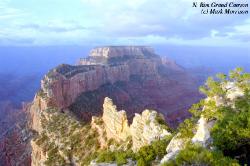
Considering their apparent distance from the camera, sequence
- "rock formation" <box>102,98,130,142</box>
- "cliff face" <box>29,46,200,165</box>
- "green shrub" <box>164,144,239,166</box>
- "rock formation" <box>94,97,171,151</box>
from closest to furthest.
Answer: "green shrub" <box>164,144,239,166</box>
"rock formation" <box>94,97,171,151</box>
"cliff face" <box>29,46,200,165</box>
"rock formation" <box>102,98,130,142</box>

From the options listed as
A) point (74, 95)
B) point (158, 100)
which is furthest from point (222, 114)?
point (158, 100)

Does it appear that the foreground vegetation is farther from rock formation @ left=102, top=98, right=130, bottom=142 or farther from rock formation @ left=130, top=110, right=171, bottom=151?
rock formation @ left=102, top=98, right=130, bottom=142

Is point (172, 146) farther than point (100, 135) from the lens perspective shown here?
No

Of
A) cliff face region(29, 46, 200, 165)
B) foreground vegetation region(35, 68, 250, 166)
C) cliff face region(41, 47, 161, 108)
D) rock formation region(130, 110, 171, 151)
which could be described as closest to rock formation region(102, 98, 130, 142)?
cliff face region(29, 46, 200, 165)

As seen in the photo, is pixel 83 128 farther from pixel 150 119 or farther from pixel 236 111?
pixel 236 111

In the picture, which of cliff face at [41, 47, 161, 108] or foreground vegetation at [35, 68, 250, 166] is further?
cliff face at [41, 47, 161, 108]

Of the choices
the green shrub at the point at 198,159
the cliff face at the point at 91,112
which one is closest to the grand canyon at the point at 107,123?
the cliff face at the point at 91,112

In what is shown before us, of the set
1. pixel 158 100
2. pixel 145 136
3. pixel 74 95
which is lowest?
pixel 158 100

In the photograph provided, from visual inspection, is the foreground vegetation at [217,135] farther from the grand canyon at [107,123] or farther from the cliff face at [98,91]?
the cliff face at [98,91]

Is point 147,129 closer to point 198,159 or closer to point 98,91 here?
point 198,159

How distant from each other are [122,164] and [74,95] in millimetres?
92144

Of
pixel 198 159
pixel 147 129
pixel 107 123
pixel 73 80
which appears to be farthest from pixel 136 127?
pixel 73 80

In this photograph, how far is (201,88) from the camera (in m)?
34.0

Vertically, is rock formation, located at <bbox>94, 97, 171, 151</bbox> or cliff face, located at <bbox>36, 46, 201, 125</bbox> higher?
rock formation, located at <bbox>94, 97, 171, 151</bbox>
